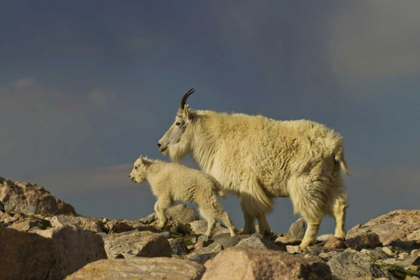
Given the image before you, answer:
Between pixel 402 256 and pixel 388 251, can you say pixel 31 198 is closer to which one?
pixel 388 251

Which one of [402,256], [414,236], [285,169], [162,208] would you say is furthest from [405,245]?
[162,208]

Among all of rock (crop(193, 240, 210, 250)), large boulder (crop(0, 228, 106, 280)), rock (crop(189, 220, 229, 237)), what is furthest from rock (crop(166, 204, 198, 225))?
large boulder (crop(0, 228, 106, 280))

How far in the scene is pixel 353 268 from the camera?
7.64m

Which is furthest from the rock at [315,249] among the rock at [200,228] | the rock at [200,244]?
the rock at [200,228]

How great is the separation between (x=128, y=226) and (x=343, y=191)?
184 inches

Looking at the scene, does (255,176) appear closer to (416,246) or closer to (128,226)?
(128,226)

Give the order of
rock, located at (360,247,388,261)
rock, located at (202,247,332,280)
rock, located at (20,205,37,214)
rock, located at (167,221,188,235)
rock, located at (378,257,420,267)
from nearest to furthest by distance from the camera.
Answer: rock, located at (202,247,332,280) < rock, located at (378,257,420,267) < rock, located at (360,247,388,261) < rock, located at (167,221,188,235) < rock, located at (20,205,37,214)

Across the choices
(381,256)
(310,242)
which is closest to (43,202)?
(310,242)

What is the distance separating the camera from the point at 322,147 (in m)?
11.6

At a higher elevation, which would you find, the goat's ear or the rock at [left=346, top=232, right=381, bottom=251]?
the goat's ear

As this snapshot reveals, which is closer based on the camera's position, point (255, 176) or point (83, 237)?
point (83, 237)

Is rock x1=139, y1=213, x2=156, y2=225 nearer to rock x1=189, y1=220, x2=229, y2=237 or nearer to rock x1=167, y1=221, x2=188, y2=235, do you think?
rock x1=189, y1=220, x2=229, y2=237

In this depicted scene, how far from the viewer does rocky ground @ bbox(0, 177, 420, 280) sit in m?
4.91

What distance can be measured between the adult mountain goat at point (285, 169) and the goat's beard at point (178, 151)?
131 centimetres
